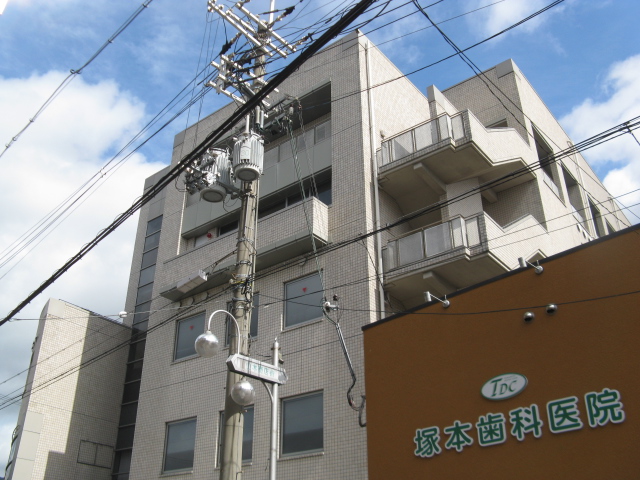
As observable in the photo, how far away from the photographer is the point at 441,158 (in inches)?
639

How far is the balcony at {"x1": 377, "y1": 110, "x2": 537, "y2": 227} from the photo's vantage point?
16.0m

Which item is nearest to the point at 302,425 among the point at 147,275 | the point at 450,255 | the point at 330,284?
the point at 330,284

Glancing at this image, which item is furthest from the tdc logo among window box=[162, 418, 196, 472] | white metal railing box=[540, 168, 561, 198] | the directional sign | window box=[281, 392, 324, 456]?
white metal railing box=[540, 168, 561, 198]

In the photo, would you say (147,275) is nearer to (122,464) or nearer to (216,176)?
(122,464)

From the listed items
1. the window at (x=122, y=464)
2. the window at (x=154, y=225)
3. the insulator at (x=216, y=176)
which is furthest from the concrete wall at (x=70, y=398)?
the insulator at (x=216, y=176)

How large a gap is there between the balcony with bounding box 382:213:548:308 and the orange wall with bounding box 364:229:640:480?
2.90 metres

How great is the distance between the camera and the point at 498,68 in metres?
21.2

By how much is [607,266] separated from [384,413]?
4.55 m

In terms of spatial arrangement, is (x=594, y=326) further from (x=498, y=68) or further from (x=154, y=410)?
(x=498, y=68)

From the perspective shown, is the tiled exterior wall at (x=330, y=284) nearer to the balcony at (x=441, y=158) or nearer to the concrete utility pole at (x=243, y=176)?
the balcony at (x=441, y=158)

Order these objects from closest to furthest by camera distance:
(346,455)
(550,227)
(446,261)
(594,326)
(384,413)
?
(594,326) < (384,413) < (346,455) < (446,261) < (550,227)

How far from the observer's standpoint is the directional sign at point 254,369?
901cm

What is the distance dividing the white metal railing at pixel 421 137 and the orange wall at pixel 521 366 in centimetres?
611

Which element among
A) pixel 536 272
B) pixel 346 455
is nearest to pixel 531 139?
pixel 536 272
